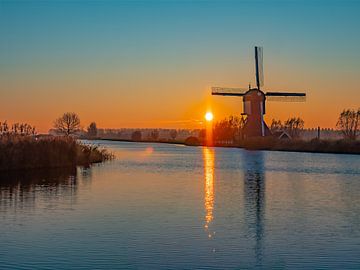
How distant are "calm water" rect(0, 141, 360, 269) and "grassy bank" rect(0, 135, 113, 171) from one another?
392 centimetres

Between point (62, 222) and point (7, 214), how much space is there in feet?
6.03

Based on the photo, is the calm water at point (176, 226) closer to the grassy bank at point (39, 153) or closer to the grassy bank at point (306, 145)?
the grassy bank at point (39, 153)

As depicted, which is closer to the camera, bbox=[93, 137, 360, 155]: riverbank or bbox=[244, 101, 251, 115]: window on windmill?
bbox=[93, 137, 360, 155]: riverbank

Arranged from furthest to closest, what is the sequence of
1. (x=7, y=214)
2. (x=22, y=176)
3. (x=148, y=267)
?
(x=22, y=176) < (x=7, y=214) < (x=148, y=267)

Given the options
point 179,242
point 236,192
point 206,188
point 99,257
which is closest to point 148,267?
point 99,257

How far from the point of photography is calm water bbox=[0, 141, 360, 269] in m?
8.50

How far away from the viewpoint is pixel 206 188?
19.5 metres

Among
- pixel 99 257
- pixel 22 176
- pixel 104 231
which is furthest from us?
pixel 22 176

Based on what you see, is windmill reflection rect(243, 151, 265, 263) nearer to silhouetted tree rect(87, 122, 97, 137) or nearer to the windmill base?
the windmill base

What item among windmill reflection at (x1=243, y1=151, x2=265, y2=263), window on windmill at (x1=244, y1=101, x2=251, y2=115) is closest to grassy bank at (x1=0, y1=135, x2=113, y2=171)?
windmill reflection at (x1=243, y1=151, x2=265, y2=263)

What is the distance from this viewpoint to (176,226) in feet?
37.3

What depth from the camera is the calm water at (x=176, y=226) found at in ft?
27.9

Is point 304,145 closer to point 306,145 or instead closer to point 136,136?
point 306,145

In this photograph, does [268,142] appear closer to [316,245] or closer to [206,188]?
[206,188]
